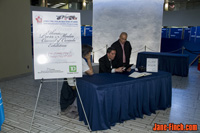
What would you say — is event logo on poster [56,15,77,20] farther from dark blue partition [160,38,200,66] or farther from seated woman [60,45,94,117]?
dark blue partition [160,38,200,66]

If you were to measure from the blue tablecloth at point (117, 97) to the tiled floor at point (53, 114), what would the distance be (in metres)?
0.14

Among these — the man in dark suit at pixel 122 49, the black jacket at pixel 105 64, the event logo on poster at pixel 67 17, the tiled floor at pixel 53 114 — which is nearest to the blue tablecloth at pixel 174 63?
the tiled floor at pixel 53 114

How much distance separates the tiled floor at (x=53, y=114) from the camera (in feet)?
8.80

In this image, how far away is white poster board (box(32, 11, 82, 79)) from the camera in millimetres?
2375

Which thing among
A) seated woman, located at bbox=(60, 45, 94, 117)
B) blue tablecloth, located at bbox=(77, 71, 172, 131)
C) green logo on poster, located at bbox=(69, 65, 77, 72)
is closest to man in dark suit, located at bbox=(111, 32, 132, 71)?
blue tablecloth, located at bbox=(77, 71, 172, 131)

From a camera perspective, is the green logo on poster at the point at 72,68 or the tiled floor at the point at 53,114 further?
the tiled floor at the point at 53,114

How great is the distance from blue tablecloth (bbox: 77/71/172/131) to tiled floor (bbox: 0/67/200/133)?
14 cm

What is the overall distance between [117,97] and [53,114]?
120cm

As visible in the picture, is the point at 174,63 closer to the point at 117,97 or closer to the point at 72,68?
the point at 117,97

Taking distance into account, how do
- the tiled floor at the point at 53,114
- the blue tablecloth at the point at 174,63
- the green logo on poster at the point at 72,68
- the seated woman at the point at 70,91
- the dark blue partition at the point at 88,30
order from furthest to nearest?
the dark blue partition at the point at 88,30
the blue tablecloth at the point at 174,63
the seated woman at the point at 70,91
the tiled floor at the point at 53,114
the green logo on poster at the point at 72,68

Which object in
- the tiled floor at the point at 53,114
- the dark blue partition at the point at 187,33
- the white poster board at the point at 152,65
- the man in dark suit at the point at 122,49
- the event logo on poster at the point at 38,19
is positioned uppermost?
the dark blue partition at the point at 187,33

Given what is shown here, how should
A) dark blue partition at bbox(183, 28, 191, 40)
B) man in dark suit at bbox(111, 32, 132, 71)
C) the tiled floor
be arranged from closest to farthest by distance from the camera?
the tiled floor
man in dark suit at bbox(111, 32, 132, 71)
dark blue partition at bbox(183, 28, 191, 40)

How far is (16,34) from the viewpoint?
5.63 m

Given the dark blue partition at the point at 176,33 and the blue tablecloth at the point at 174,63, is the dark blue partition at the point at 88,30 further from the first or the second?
the blue tablecloth at the point at 174,63
